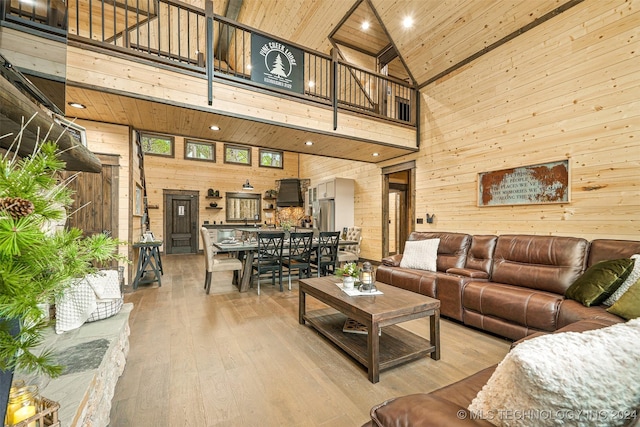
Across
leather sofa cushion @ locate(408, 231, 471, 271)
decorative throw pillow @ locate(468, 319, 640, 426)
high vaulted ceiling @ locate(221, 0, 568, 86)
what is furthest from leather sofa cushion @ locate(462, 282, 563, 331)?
high vaulted ceiling @ locate(221, 0, 568, 86)

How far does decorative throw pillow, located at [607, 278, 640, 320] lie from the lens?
1.95 meters

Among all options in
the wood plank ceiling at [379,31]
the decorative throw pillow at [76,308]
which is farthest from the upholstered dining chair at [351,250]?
the decorative throw pillow at [76,308]

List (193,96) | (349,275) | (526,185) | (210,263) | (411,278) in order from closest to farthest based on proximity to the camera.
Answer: (349,275) < (193,96) < (411,278) < (526,185) < (210,263)

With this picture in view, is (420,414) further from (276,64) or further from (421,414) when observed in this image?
(276,64)

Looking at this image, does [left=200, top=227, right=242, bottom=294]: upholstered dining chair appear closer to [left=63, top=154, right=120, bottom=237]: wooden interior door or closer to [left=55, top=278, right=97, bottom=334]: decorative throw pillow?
[left=63, top=154, right=120, bottom=237]: wooden interior door

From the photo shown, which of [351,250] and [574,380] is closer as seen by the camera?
[574,380]

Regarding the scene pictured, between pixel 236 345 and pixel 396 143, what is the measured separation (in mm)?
4418

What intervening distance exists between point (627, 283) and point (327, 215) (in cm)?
613

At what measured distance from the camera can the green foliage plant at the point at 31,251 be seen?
534mm

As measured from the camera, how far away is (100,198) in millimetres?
4160

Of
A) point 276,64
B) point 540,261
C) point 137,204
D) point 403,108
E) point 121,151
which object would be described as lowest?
point 540,261

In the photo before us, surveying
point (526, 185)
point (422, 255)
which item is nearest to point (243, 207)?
point (422, 255)

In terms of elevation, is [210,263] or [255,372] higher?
[210,263]

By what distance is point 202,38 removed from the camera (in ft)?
27.5
